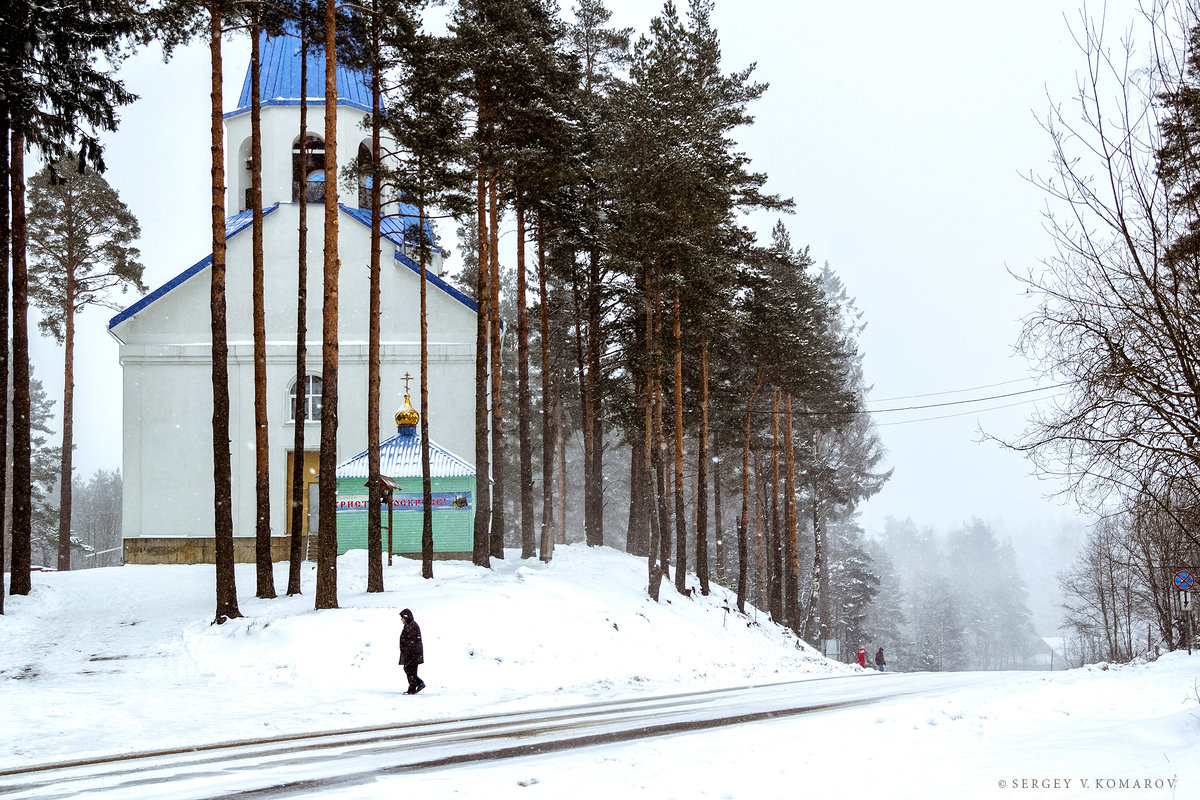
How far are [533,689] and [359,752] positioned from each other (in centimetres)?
691

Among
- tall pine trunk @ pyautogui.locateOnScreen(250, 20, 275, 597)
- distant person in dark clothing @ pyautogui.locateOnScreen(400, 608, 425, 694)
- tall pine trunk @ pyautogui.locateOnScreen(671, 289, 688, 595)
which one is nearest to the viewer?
distant person in dark clothing @ pyautogui.locateOnScreen(400, 608, 425, 694)

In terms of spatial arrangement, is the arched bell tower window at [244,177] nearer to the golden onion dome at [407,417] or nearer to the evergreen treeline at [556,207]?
the evergreen treeline at [556,207]

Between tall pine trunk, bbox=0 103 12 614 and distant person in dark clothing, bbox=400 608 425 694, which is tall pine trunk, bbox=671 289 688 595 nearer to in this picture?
distant person in dark clothing, bbox=400 608 425 694

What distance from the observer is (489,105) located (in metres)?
23.9

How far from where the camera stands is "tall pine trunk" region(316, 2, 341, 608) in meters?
17.0

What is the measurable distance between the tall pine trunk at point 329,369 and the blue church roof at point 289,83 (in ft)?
48.3

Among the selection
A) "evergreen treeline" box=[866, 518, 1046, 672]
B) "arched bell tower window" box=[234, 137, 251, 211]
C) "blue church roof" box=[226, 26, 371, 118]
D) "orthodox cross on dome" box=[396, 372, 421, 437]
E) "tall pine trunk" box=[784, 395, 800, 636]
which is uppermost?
"blue church roof" box=[226, 26, 371, 118]

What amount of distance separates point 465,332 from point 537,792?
25.0 metres

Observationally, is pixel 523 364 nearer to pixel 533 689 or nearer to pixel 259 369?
pixel 259 369

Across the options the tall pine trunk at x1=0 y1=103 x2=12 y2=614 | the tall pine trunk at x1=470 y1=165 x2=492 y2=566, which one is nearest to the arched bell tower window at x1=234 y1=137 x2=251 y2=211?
the tall pine trunk at x1=470 y1=165 x2=492 y2=566

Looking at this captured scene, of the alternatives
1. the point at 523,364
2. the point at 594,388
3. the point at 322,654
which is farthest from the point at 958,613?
the point at 322,654

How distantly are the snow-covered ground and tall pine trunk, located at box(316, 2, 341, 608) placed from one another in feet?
2.57

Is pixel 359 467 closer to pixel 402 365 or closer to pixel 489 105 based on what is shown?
pixel 402 365

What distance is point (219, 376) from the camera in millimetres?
17234
